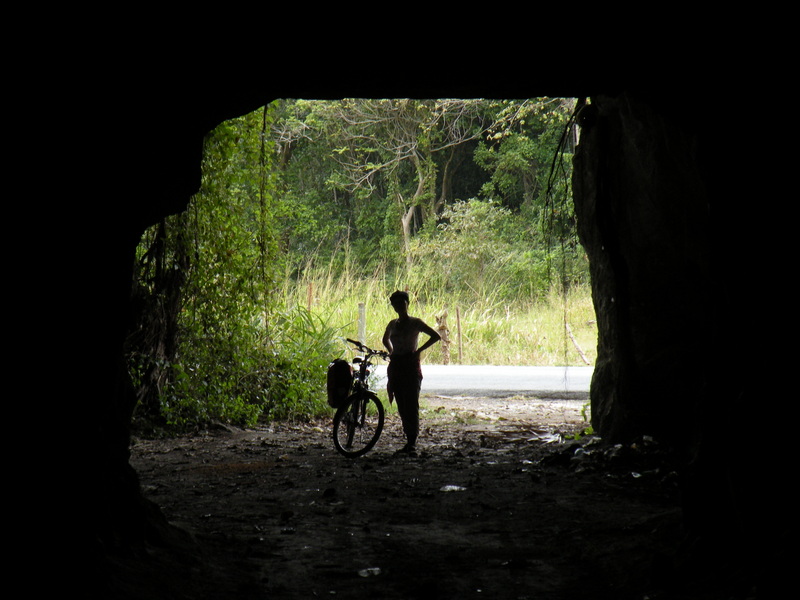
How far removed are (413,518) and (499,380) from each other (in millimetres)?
10593

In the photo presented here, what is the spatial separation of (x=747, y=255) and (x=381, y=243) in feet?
84.8

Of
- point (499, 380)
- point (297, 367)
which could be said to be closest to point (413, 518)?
point (297, 367)

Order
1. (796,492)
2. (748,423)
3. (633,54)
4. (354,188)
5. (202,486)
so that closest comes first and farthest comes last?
1. (796,492)
2. (748,423)
3. (633,54)
4. (202,486)
5. (354,188)

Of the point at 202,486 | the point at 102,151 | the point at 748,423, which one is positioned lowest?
the point at 202,486

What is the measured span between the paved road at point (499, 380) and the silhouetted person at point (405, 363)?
568 cm

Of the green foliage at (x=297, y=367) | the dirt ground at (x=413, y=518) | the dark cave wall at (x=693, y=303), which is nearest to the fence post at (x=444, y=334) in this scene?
the green foliage at (x=297, y=367)

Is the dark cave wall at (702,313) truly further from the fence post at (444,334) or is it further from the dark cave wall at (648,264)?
the fence post at (444,334)

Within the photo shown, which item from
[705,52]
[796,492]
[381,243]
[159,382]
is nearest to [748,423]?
[796,492]

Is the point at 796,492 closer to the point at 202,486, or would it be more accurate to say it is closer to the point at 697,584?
the point at 697,584

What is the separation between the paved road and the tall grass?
97 cm

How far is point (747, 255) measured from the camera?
4004mm

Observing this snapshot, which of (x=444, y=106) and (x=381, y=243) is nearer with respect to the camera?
(x=444, y=106)

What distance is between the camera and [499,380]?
1648 centimetres

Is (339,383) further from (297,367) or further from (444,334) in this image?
(444,334)
